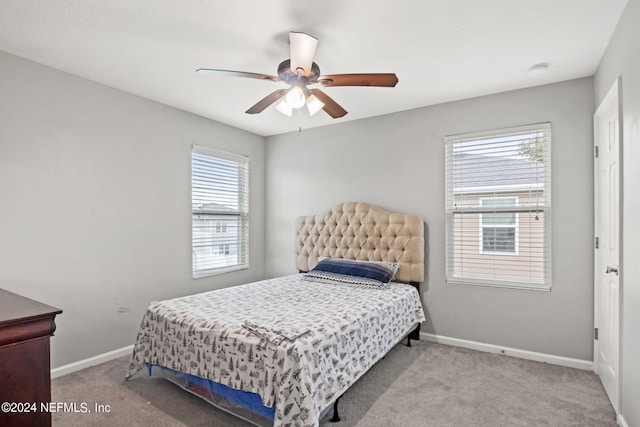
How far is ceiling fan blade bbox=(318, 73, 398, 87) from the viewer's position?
219 centimetres

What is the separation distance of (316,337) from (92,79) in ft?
9.60

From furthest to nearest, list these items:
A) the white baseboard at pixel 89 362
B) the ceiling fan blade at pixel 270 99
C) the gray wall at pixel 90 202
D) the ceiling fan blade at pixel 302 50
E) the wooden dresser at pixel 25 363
A: the white baseboard at pixel 89 362 → the gray wall at pixel 90 202 → the ceiling fan blade at pixel 270 99 → the ceiling fan blade at pixel 302 50 → the wooden dresser at pixel 25 363

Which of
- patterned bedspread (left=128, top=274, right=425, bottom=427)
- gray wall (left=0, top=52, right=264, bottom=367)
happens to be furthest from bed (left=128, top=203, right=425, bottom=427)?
gray wall (left=0, top=52, right=264, bottom=367)

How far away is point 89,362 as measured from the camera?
3029 mm

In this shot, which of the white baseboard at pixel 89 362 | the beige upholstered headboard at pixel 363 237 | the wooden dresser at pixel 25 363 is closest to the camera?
the wooden dresser at pixel 25 363

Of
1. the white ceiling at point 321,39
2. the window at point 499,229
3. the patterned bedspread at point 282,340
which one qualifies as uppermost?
the white ceiling at point 321,39

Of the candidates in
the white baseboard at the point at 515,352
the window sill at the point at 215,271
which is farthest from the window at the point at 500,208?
the window sill at the point at 215,271

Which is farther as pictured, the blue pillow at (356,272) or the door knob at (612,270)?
the blue pillow at (356,272)

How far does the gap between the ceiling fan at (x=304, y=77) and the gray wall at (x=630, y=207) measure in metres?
1.30

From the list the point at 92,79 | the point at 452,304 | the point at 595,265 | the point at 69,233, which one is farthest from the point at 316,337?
the point at 92,79

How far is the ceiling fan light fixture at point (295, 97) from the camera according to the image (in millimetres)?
2398

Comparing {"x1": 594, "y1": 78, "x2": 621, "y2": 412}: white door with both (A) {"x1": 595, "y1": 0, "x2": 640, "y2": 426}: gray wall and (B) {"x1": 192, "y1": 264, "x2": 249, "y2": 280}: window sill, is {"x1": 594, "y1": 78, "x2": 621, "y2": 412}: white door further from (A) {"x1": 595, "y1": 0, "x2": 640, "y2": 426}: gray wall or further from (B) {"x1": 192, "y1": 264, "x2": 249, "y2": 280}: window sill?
(B) {"x1": 192, "y1": 264, "x2": 249, "y2": 280}: window sill

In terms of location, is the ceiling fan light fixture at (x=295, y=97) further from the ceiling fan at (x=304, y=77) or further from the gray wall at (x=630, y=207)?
the gray wall at (x=630, y=207)

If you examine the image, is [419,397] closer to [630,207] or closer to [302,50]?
[630,207]
